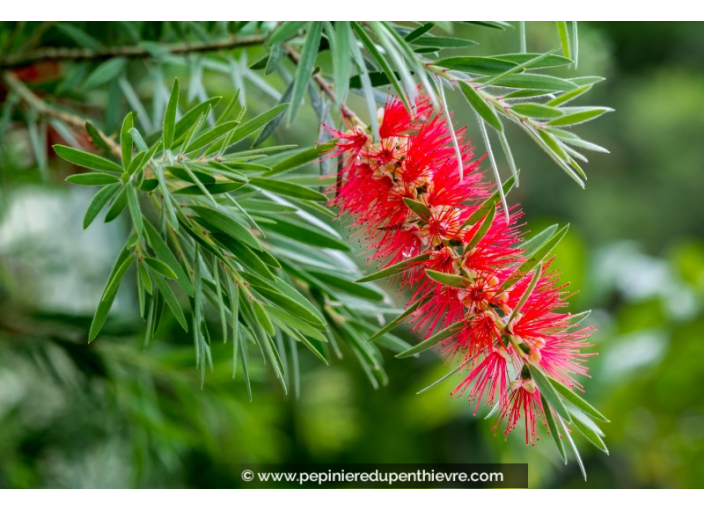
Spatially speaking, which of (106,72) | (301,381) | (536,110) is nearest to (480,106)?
(536,110)

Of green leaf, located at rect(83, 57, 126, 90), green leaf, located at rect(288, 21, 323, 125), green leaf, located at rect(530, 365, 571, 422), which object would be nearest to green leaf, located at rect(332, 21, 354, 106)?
green leaf, located at rect(288, 21, 323, 125)

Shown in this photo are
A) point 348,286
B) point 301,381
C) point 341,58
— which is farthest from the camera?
point 301,381

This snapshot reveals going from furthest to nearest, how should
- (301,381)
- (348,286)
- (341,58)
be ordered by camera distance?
1. (301,381)
2. (348,286)
3. (341,58)

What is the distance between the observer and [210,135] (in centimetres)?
28

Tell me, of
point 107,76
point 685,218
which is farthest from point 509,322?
point 685,218

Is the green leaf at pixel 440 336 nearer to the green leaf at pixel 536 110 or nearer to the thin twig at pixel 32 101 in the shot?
the green leaf at pixel 536 110

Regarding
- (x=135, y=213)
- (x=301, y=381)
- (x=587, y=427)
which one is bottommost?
(x=301, y=381)

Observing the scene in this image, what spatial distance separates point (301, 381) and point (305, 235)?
542 millimetres

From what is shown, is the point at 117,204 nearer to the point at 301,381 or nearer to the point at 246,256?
the point at 246,256

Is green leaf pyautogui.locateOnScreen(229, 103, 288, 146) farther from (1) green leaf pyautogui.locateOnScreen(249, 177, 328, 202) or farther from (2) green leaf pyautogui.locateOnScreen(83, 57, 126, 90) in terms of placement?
(2) green leaf pyautogui.locateOnScreen(83, 57, 126, 90)
